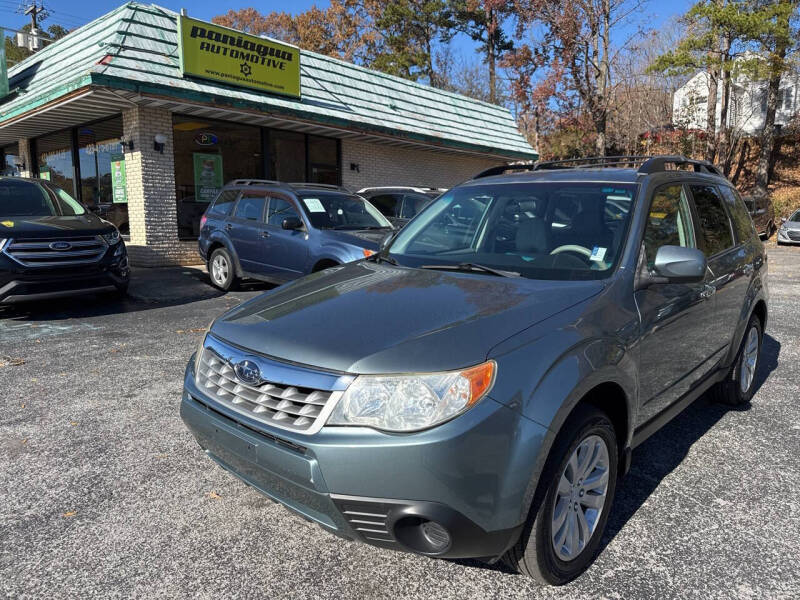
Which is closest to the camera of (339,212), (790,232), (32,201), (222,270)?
(32,201)

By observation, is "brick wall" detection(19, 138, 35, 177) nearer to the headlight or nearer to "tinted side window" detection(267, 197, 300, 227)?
the headlight

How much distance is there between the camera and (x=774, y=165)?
102 feet

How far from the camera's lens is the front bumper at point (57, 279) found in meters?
6.71

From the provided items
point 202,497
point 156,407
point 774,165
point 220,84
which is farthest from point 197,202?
point 774,165

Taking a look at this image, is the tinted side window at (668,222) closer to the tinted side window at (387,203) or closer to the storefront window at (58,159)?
the tinted side window at (387,203)

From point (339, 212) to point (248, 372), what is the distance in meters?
6.40

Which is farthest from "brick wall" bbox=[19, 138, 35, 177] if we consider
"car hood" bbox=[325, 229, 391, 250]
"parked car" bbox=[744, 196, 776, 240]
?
"parked car" bbox=[744, 196, 776, 240]

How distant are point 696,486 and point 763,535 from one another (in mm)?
471

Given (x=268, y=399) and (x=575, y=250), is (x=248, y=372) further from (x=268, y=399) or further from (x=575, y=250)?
(x=575, y=250)

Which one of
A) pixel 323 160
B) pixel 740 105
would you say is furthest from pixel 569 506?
pixel 740 105

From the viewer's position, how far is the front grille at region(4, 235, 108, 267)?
6801 mm

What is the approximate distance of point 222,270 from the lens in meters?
9.50

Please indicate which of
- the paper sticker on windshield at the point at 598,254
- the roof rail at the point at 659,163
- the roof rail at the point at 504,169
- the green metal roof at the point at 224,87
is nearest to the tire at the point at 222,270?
the green metal roof at the point at 224,87

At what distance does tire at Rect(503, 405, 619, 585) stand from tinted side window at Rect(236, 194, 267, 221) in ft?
24.2
